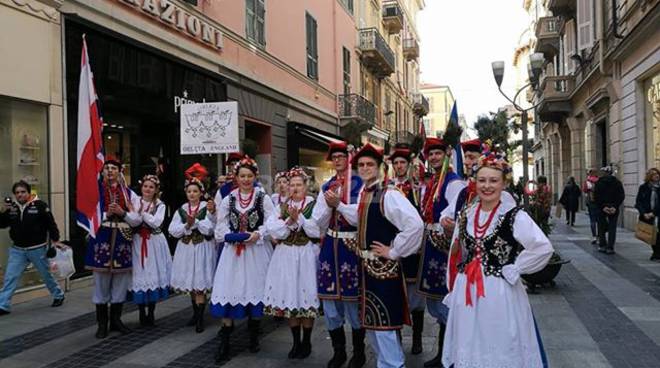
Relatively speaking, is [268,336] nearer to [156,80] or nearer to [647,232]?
[156,80]

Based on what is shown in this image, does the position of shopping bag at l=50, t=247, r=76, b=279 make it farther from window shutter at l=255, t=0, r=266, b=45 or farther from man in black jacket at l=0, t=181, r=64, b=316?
window shutter at l=255, t=0, r=266, b=45

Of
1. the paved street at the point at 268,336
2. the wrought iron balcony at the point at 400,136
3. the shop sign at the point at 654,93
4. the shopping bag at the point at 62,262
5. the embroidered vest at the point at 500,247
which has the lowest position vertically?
the paved street at the point at 268,336

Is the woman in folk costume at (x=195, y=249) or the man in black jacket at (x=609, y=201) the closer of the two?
the woman in folk costume at (x=195, y=249)

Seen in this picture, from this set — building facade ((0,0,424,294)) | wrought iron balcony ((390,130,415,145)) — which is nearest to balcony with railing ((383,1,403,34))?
wrought iron balcony ((390,130,415,145))

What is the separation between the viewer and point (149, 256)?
6625mm

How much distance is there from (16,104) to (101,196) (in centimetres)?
322

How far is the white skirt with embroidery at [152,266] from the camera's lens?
21.4 feet

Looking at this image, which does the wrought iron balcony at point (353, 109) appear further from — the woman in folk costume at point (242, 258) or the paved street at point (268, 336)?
the woman in folk costume at point (242, 258)

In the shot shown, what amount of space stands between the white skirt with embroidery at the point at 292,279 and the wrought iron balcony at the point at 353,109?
60.8ft

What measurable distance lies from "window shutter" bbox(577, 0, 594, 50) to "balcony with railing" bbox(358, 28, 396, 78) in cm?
1031

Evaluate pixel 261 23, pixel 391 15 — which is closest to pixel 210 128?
pixel 261 23

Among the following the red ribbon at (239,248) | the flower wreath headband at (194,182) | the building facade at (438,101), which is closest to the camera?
the red ribbon at (239,248)

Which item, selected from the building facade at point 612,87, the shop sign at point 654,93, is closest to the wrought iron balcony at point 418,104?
the building facade at point 612,87

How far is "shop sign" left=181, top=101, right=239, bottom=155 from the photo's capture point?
821 centimetres
